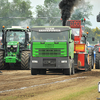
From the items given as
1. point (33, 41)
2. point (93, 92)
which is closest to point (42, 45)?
point (33, 41)

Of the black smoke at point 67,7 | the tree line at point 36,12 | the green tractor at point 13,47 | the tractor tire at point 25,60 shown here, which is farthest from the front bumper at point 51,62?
the tree line at point 36,12

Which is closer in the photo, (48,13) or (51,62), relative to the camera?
(51,62)

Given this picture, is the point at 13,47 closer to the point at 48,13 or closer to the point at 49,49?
the point at 49,49

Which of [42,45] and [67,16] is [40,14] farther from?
[42,45]

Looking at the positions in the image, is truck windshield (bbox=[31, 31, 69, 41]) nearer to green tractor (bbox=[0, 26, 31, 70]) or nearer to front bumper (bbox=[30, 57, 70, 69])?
front bumper (bbox=[30, 57, 70, 69])

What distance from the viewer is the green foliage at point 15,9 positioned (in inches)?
3708

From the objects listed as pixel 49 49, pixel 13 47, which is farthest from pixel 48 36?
pixel 13 47

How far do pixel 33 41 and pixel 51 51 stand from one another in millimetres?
1104

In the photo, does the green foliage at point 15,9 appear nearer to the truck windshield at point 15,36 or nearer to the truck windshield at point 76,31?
the truck windshield at point 76,31

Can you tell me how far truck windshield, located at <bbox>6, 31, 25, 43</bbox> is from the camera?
2342 centimetres

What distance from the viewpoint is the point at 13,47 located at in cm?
2298

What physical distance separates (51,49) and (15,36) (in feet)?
22.3

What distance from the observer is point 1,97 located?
9141 millimetres

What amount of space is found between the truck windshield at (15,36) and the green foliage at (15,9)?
7021 centimetres
